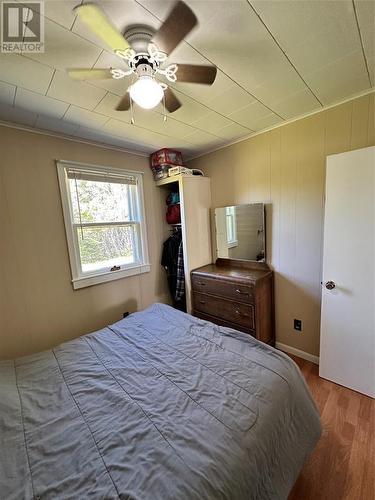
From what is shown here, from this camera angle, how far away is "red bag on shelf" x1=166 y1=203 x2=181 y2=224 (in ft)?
9.64

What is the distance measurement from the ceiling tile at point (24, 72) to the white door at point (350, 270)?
7.14ft

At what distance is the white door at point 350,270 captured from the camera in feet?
5.47

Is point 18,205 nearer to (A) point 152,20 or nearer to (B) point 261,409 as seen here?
(A) point 152,20

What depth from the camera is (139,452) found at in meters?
0.82

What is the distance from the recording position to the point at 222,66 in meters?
1.33

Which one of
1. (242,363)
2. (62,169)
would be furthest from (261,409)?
(62,169)

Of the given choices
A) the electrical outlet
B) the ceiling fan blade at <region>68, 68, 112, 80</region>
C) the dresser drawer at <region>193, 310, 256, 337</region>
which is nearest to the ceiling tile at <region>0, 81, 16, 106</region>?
the ceiling fan blade at <region>68, 68, 112, 80</region>

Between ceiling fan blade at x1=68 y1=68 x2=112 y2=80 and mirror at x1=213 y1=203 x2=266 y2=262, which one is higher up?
ceiling fan blade at x1=68 y1=68 x2=112 y2=80

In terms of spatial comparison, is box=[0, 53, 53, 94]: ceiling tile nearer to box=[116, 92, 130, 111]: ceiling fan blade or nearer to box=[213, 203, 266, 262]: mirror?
box=[116, 92, 130, 111]: ceiling fan blade

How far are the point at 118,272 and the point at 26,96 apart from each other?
1785mm

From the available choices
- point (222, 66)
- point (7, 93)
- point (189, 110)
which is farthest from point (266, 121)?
point (7, 93)

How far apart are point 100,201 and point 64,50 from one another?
4.89 ft

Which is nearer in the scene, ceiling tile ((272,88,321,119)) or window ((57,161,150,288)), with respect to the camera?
ceiling tile ((272,88,321,119))

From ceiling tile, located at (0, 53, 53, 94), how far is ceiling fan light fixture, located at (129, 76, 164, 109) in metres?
0.65
